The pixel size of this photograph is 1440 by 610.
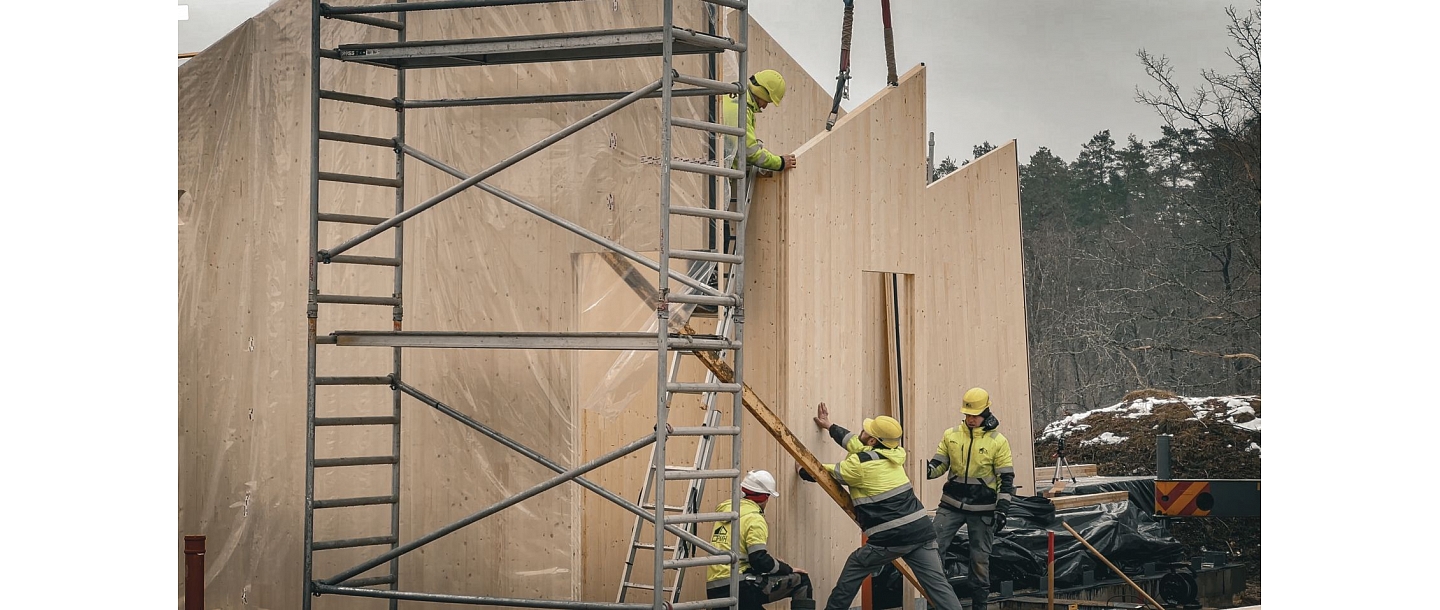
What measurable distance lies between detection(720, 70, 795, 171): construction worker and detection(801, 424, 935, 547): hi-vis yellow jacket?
2054mm

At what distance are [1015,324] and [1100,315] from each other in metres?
13.8

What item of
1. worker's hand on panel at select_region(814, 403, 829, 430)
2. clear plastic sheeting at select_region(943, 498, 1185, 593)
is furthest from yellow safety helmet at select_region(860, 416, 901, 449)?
clear plastic sheeting at select_region(943, 498, 1185, 593)

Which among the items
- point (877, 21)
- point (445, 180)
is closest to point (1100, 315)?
point (877, 21)

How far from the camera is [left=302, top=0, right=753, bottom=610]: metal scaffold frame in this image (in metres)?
7.29

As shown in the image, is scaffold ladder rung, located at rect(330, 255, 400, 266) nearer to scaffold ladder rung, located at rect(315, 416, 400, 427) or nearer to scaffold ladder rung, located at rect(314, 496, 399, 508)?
scaffold ladder rung, located at rect(315, 416, 400, 427)

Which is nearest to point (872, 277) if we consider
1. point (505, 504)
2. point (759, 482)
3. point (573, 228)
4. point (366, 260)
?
point (759, 482)

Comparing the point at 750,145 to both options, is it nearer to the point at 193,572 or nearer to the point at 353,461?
the point at 353,461

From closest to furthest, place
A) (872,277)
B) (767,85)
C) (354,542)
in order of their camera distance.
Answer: (354,542)
(767,85)
(872,277)

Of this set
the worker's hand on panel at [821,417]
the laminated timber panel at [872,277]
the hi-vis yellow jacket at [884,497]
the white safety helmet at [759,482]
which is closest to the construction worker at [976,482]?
the laminated timber panel at [872,277]

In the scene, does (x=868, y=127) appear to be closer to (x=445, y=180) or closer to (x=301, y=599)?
(x=445, y=180)

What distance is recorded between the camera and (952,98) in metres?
24.8

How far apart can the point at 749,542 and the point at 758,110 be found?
2958 mm

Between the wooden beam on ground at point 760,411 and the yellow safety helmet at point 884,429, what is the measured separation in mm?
435

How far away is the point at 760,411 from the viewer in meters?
8.41
